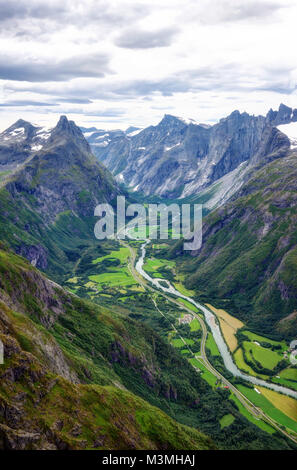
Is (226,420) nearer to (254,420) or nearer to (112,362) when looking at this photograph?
(254,420)

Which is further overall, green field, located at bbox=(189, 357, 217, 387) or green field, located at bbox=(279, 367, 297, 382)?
green field, located at bbox=(279, 367, 297, 382)

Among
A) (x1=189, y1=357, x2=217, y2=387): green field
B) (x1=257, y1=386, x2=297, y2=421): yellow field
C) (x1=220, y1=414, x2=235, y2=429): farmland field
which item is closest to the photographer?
(x1=220, y1=414, x2=235, y2=429): farmland field

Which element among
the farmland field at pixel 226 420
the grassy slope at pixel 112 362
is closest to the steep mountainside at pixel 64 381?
the grassy slope at pixel 112 362

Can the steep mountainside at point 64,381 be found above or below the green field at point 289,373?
above

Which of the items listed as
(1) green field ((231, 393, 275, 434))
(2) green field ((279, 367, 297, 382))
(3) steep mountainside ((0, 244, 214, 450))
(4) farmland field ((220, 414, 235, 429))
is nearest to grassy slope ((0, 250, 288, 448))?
(3) steep mountainside ((0, 244, 214, 450))

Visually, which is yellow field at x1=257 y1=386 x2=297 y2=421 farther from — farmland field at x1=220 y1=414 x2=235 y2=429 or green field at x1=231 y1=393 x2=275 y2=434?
farmland field at x1=220 y1=414 x2=235 y2=429

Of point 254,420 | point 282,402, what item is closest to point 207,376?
point 254,420

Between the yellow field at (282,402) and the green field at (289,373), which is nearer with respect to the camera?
the yellow field at (282,402)

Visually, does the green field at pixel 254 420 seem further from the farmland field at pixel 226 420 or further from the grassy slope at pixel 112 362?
the farmland field at pixel 226 420
